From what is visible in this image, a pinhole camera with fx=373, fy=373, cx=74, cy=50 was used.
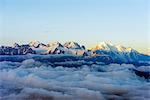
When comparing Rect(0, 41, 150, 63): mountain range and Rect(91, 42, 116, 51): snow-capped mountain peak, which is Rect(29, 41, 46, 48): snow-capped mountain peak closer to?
Rect(0, 41, 150, 63): mountain range

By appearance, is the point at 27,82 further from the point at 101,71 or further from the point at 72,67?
the point at 101,71

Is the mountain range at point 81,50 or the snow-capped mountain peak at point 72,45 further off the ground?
the snow-capped mountain peak at point 72,45

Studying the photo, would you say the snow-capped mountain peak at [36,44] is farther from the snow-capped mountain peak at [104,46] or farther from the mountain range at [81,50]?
the snow-capped mountain peak at [104,46]

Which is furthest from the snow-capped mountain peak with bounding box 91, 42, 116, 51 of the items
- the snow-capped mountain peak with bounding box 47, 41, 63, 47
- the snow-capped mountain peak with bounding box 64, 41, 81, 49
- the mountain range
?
the snow-capped mountain peak with bounding box 47, 41, 63, 47

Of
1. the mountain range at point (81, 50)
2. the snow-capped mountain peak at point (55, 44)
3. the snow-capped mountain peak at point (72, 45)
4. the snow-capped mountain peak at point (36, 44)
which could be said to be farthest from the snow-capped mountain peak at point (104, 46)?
the snow-capped mountain peak at point (36, 44)

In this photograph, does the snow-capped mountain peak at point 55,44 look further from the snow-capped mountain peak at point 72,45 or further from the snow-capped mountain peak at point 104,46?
the snow-capped mountain peak at point 104,46

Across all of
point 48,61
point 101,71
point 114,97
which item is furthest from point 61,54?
point 114,97

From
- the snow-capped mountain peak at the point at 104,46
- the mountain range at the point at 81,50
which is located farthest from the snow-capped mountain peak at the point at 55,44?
the snow-capped mountain peak at the point at 104,46

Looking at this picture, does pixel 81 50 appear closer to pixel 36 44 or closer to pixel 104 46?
pixel 104 46

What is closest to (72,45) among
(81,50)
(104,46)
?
(81,50)
